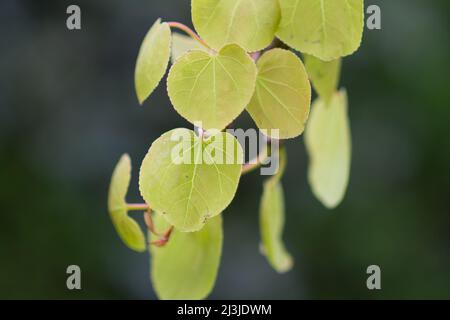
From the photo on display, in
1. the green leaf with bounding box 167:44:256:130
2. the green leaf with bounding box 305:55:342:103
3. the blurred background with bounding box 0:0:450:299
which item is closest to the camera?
the green leaf with bounding box 167:44:256:130

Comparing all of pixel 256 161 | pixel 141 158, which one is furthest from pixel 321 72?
pixel 141 158

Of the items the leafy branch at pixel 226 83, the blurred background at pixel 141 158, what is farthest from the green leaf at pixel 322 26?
the blurred background at pixel 141 158

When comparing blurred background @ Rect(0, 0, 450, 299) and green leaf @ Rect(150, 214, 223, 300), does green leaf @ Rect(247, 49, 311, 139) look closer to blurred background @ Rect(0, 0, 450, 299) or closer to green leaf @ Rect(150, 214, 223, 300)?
green leaf @ Rect(150, 214, 223, 300)

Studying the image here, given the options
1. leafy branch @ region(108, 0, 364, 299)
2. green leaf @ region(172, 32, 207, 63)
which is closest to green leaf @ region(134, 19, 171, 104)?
leafy branch @ region(108, 0, 364, 299)

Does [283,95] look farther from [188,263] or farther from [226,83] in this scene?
[188,263]

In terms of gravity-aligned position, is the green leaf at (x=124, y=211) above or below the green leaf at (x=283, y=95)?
below

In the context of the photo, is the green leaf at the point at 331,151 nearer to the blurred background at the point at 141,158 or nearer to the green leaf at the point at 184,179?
the green leaf at the point at 184,179
